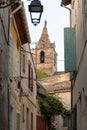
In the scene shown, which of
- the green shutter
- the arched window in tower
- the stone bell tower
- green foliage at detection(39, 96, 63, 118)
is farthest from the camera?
the arched window in tower

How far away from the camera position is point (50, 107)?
38281 millimetres

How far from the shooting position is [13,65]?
61.3 ft

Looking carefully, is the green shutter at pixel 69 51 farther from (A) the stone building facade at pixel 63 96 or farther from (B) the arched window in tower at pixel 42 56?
(B) the arched window in tower at pixel 42 56

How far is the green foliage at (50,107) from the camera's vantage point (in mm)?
36250

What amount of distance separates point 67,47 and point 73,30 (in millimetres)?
934

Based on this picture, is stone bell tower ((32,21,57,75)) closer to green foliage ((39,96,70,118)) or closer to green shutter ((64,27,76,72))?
green foliage ((39,96,70,118))

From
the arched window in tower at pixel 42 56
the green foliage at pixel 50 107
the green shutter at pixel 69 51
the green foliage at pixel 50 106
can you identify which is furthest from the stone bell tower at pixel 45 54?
the green shutter at pixel 69 51

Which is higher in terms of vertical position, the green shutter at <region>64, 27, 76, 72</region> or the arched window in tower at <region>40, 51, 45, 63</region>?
the green shutter at <region>64, 27, 76, 72</region>

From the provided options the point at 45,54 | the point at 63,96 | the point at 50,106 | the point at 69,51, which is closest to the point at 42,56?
the point at 45,54

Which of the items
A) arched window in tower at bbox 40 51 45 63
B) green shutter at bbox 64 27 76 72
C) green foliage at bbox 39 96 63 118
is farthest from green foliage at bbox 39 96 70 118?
→ arched window in tower at bbox 40 51 45 63

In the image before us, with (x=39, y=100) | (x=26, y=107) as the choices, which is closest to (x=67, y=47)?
(x=26, y=107)

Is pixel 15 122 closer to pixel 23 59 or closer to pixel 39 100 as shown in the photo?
pixel 23 59

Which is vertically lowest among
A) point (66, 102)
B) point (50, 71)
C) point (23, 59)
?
point (50, 71)

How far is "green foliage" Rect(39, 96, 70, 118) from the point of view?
119ft
